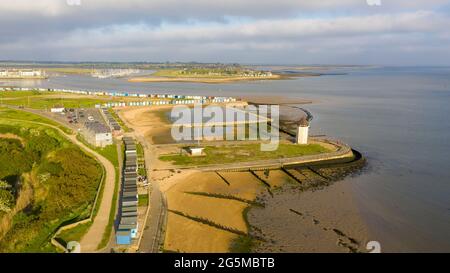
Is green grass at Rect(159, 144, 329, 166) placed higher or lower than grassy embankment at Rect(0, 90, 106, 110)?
lower

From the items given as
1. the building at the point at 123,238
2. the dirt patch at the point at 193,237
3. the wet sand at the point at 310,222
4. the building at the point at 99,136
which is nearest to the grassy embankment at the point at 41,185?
the building at the point at 99,136

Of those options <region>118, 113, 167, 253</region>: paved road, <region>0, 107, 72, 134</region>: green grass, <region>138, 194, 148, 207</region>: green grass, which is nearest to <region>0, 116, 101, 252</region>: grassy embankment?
<region>0, 107, 72, 134</region>: green grass

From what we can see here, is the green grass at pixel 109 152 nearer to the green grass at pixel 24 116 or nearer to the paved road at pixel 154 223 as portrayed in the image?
the paved road at pixel 154 223

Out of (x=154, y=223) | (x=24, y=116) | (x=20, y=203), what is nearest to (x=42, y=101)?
(x=24, y=116)

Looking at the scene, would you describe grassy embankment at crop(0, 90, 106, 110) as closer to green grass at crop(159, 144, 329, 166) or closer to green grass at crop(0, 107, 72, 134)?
green grass at crop(0, 107, 72, 134)

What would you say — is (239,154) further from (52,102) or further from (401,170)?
(52,102)

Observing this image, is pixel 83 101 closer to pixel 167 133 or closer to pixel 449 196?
pixel 167 133
